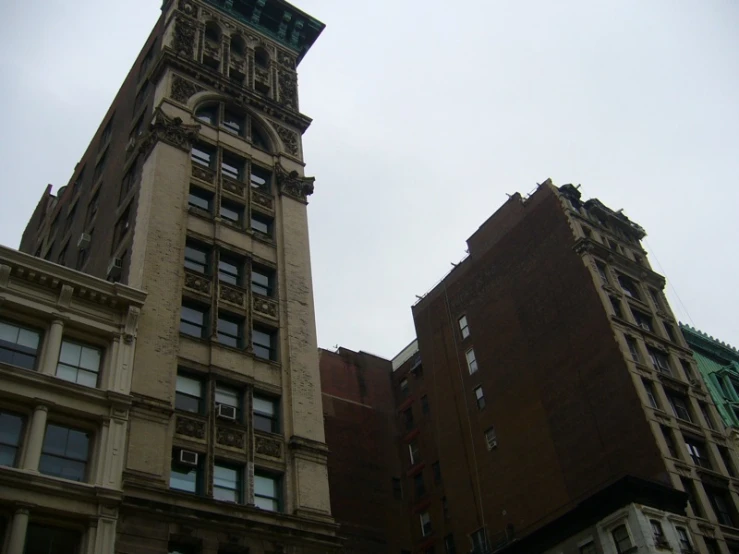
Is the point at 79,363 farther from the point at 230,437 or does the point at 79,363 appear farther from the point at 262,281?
the point at 262,281

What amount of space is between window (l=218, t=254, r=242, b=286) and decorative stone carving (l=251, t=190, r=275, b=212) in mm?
4926

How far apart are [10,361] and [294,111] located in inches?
1070

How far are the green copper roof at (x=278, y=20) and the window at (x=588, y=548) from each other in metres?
37.7

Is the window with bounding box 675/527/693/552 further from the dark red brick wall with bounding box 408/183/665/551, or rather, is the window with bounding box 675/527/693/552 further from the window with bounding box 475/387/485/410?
the window with bounding box 475/387/485/410

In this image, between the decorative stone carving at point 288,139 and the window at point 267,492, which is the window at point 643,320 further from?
the window at point 267,492

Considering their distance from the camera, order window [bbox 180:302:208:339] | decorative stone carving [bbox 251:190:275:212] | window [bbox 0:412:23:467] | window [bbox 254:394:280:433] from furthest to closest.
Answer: decorative stone carving [bbox 251:190:275:212] < window [bbox 180:302:208:339] < window [bbox 254:394:280:433] < window [bbox 0:412:23:467]

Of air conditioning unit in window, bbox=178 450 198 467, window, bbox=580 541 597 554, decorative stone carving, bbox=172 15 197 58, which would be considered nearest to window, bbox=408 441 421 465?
window, bbox=580 541 597 554

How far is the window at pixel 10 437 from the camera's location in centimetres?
2750

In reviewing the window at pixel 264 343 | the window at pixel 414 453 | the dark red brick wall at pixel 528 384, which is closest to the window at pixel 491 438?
the dark red brick wall at pixel 528 384

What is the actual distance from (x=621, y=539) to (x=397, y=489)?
31.6m

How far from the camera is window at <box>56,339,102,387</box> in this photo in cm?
3106

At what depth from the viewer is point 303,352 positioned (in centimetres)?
3925

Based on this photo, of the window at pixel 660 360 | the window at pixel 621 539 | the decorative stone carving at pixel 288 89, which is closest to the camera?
the window at pixel 621 539

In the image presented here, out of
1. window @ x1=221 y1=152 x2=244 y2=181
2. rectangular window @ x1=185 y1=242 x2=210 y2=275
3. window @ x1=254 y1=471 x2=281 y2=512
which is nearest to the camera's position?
window @ x1=254 y1=471 x2=281 y2=512
